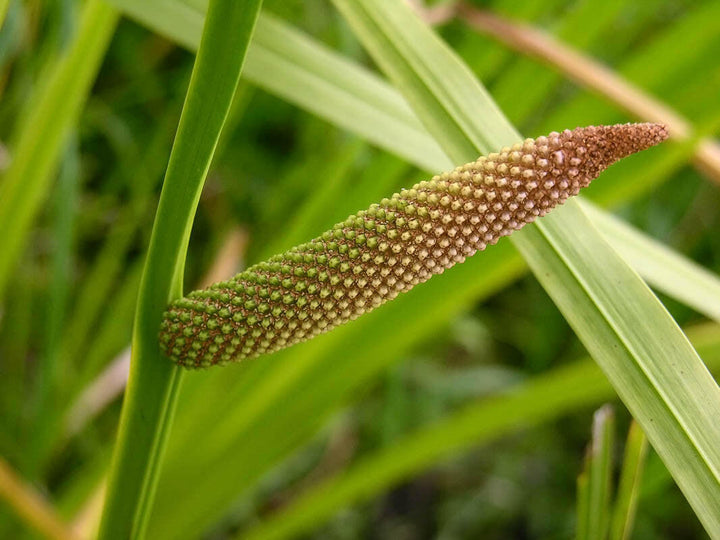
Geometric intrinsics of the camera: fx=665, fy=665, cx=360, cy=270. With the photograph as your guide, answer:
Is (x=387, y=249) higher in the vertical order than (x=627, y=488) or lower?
higher

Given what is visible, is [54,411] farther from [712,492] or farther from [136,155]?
[712,492]

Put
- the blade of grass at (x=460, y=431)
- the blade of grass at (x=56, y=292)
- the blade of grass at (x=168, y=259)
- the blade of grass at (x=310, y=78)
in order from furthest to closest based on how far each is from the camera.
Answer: the blade of grass at (x=460, y=431)
the blade of grass at (x=56, y=292)
the blade of grass at (x=310, y=78)
the blade of grass at (x=168, y=259)

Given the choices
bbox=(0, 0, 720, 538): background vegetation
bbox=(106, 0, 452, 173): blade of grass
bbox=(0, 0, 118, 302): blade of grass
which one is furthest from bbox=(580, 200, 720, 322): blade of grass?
bbox=(0, 0, 118, 302): blade of grass

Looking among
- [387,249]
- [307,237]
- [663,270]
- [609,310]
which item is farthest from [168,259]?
[307,237]

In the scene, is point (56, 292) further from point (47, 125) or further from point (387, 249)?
point (387, 249)

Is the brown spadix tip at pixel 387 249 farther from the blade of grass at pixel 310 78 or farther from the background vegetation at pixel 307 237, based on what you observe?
the blade of grass at pixel 310 78

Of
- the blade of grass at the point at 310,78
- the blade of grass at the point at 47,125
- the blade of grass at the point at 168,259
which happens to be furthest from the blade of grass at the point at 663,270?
the blade of grass at the point at 47,125

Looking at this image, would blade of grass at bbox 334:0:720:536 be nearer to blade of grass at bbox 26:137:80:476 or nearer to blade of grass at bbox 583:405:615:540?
blade of grass at bbox 583:405:615:540
